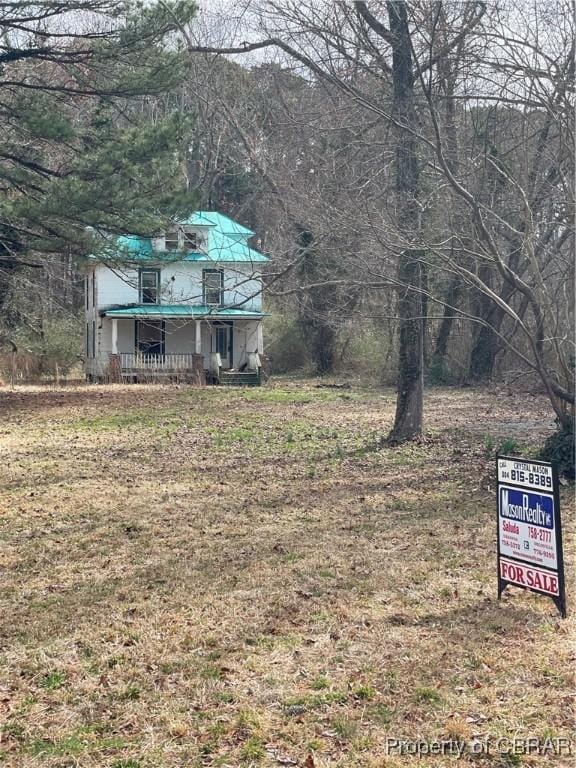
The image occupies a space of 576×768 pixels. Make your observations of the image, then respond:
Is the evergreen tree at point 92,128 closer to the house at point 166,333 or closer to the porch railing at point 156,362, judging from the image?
the house at point 166,333

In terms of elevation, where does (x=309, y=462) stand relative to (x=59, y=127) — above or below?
below

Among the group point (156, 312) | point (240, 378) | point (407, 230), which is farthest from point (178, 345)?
point (407, 230)

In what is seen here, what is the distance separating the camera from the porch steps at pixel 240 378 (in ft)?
89.8

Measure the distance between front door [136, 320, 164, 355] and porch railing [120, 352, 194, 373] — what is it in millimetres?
1210

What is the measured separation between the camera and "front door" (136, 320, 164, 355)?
99.2ft

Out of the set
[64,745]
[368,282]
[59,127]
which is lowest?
[64,745]

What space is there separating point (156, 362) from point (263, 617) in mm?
23303

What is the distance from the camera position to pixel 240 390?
77.8 ft

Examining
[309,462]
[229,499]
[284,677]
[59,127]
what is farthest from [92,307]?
[284,677]

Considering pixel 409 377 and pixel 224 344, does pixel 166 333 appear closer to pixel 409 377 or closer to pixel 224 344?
pixel 224 344

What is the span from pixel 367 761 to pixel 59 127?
12.3 meters

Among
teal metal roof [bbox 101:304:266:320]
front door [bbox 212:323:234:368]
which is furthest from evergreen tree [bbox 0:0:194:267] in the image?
front door [bbox 212:323:234:368]

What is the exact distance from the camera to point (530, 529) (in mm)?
5043

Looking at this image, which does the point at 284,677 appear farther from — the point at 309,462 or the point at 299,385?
the point at 299,385
